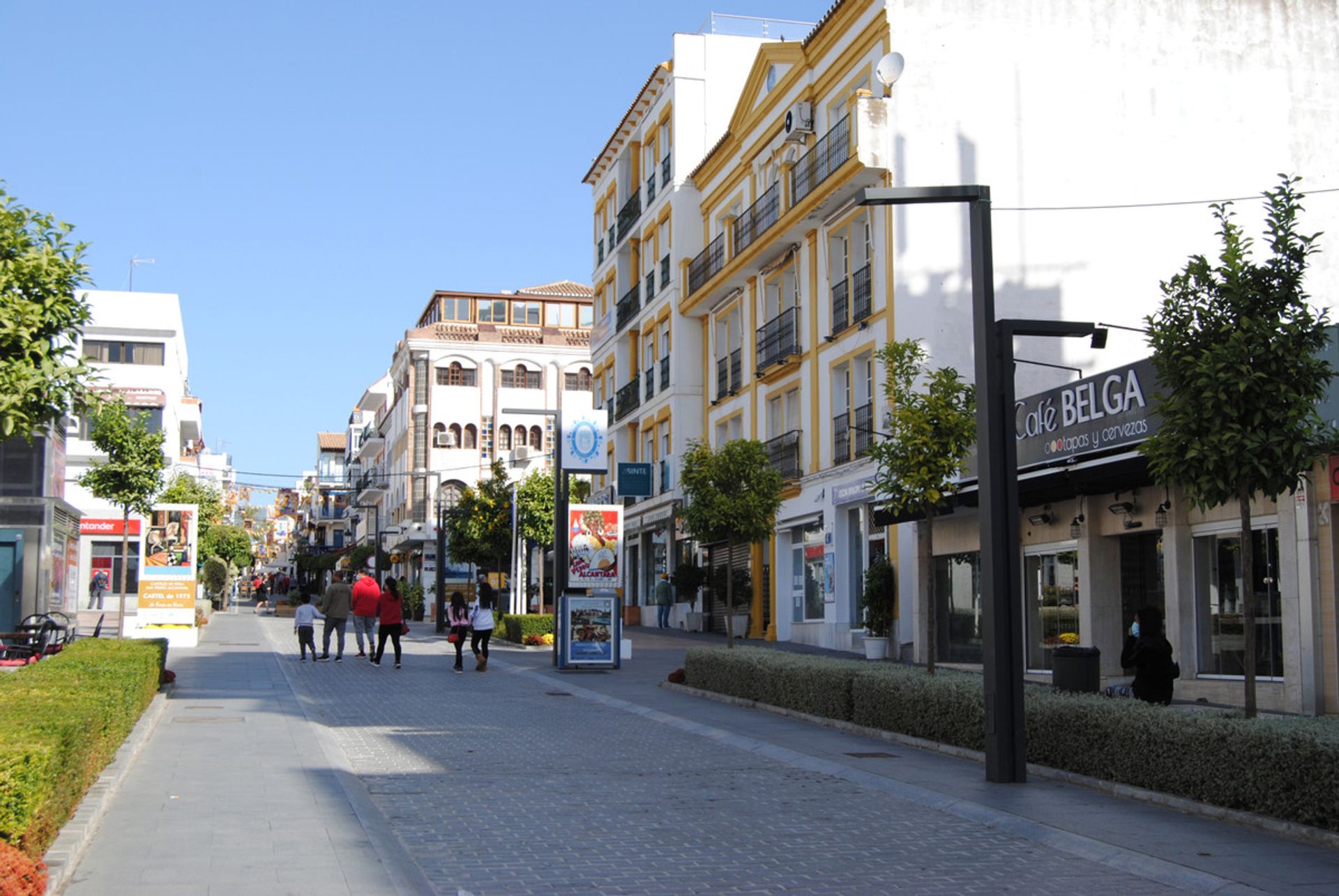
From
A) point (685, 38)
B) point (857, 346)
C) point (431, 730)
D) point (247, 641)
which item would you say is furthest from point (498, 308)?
point (431, 730)

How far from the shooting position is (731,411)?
3978 centimetres

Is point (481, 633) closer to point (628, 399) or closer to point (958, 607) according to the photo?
point (958, 607)

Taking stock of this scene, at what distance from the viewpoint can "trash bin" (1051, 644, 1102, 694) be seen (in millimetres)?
15641

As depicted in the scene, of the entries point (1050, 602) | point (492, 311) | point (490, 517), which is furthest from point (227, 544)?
point (1050, 602)

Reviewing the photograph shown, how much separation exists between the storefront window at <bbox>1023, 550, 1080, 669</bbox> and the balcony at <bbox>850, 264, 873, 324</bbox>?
8.02 metres

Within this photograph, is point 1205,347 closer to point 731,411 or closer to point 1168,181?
point 1168,181

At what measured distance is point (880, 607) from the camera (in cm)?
2847

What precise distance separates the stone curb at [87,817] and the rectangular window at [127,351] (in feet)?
174

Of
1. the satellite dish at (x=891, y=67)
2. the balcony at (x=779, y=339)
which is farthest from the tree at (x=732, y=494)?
the balcony at (x=779, y=339)

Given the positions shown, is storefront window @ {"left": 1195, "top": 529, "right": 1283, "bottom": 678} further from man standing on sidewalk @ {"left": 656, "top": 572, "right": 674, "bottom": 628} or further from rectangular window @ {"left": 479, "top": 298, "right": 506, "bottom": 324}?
rectangular window @ {"left": 479, "top": 298, "right": 506, "bottom": 324}

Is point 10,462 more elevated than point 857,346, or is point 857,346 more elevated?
point 857,346

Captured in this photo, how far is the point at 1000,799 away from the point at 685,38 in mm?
36432

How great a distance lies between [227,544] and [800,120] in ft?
158

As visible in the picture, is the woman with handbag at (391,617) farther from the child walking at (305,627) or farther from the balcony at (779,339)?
the balcony at (779,339)
